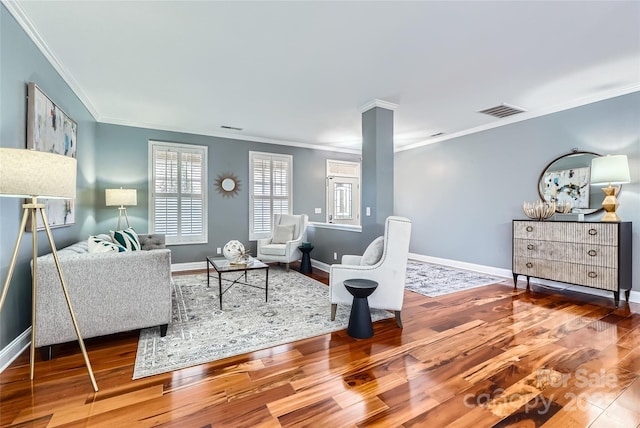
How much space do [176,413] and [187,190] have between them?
14.6 feet

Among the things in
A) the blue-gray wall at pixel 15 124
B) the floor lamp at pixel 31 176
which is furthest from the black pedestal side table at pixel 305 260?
the floor lamp at pixel 31 176

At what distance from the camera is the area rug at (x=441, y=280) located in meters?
4.11

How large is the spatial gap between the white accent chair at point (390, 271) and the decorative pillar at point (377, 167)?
1247mm

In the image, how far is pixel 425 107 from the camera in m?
4.27

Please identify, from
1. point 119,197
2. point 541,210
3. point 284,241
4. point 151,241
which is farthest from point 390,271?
point 119,197

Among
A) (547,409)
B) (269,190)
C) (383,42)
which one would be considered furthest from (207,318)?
(269,190)

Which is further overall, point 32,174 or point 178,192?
point 178,192

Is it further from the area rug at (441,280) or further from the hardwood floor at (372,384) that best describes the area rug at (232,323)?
the area rug at (441,280)

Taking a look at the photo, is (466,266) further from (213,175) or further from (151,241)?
(151,241)

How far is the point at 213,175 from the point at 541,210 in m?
5.42

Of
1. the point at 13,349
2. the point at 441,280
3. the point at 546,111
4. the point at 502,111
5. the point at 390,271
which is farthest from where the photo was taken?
the point at 441,280

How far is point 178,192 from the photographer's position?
5371 mm

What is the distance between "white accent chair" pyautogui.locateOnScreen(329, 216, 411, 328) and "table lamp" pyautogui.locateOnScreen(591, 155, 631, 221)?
2668 mm

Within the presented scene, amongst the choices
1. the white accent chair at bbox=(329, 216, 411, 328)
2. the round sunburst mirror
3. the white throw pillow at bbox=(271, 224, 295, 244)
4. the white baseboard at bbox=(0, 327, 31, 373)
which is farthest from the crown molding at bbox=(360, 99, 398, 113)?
the white baseboard at bbox=(0, 327, 31, 373)
